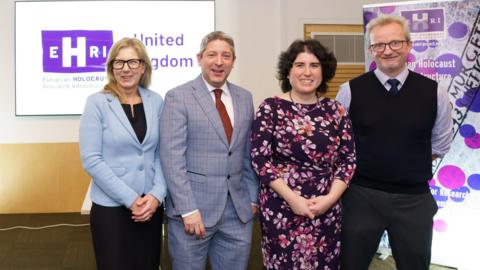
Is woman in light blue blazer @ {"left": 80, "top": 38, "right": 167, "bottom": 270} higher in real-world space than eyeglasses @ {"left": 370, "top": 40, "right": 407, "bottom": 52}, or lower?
lower

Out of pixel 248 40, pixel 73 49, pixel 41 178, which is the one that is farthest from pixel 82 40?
pixel 248 40

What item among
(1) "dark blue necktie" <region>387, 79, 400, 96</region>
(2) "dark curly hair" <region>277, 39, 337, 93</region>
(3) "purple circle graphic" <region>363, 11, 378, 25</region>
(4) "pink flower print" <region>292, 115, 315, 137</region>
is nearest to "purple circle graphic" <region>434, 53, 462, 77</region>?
(3) "purple circle graphic" <region>363, 11, 378, 25</region>

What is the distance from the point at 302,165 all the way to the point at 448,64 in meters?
1.66

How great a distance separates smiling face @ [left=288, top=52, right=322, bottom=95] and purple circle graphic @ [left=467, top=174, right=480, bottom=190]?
1693mm

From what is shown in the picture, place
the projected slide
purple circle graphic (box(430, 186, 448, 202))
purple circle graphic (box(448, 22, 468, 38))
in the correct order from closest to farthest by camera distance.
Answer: purple circle graphic (box(448, 22, 468, 38)), purple circle graphic (box(430, 186, 448, 202)), the projected slide

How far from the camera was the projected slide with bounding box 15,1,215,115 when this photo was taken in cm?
438

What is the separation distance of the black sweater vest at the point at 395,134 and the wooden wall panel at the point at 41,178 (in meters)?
3.67

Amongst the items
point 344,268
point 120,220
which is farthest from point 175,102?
point 344,268

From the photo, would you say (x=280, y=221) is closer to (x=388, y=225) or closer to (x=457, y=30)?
(x=388, y=225)

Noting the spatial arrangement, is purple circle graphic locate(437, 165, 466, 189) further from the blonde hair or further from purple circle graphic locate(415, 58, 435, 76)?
the blonde hair

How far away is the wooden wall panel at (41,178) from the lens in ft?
15.1

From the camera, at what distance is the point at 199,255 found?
1838mm

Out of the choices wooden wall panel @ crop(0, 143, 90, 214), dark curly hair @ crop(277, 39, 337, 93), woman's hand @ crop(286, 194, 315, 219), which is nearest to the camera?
woman's hand @ crop(286, 194, 315, 219)

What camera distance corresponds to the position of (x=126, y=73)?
182cm
